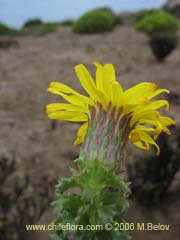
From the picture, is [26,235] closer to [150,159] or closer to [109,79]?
[150,159]

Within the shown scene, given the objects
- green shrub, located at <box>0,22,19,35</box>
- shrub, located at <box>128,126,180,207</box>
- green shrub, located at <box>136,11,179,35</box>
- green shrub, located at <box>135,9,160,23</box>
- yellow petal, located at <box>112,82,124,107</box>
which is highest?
green shrub, located at <box>135,9,160,23</box>

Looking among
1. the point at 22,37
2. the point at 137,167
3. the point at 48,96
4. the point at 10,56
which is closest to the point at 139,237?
the point at 137,167

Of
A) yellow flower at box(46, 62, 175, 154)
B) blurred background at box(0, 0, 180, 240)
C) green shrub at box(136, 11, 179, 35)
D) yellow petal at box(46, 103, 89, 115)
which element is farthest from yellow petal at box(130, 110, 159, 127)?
green shrub at box(136, 11, 179, 35)

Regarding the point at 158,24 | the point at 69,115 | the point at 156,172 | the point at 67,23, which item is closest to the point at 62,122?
the point at 156,172

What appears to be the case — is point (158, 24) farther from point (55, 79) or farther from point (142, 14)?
point (55, 79)

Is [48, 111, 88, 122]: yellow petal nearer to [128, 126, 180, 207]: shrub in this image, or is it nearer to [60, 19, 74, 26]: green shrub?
[128, 126, 180, 207]: shrub

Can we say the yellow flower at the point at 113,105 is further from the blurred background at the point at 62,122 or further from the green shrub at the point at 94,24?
the green shrub at the point at 94,24

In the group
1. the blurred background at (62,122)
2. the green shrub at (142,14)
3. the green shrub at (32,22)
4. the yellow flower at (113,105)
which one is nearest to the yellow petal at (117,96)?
the yellow flower at (113,105)
